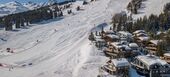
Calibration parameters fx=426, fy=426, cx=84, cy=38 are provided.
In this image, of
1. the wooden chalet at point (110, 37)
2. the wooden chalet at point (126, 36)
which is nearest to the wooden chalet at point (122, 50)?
the wooden chalet at point (126, 36)

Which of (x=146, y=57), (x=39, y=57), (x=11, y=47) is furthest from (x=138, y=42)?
(x=11, y=47)

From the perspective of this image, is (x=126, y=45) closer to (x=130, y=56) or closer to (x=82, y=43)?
(x=130, y=56)

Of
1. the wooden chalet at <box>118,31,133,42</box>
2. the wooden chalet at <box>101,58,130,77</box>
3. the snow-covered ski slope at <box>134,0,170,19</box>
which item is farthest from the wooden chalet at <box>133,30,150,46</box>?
the snow-covered ski slope at <box>134,0,170,19</box>

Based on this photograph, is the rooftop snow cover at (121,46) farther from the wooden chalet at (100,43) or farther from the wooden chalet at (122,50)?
the wooden chalet at (100,43)

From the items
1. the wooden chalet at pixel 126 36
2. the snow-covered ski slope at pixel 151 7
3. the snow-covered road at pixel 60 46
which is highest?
the snow-covered ski slope at pixel 151 7

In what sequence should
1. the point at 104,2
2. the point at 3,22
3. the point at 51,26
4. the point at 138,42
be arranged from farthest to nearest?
the point at 104,2 < the point at 3,22 < the point at 51,26 < the point at 138,42

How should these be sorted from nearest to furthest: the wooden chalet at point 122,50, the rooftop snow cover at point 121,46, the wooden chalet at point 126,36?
1. the wooden chalet at point 122,50
2. the rooftop snow cover at point 121,46
3. the wooden chalet at point 126,36

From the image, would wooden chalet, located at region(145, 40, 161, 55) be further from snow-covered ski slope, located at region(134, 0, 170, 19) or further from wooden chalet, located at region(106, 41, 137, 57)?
snow-covered ski slope, located at region(134, 0, 170, 19)
